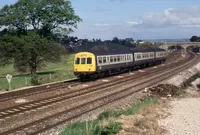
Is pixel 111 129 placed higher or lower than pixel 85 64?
lower

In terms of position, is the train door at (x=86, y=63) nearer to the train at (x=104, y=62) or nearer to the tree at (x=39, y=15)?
the train at (x=104, y=62)

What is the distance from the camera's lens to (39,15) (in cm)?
5344

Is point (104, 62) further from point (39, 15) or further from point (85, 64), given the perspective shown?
point (39, 15)

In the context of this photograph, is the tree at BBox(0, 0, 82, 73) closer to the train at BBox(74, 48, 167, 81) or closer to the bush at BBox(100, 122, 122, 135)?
the train at BBox(74, 48, 167, 81)

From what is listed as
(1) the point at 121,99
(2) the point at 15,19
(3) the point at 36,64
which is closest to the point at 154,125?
(1) the point at 121,99

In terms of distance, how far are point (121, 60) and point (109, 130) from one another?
2752 cm

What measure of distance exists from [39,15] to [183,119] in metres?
42.7

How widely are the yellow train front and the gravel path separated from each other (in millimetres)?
12870

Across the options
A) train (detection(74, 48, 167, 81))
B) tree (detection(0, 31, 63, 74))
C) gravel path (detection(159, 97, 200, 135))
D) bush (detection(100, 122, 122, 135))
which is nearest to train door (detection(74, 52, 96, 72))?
train (detection(74, 48, 167, 81))

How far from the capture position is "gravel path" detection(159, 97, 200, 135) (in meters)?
12.0

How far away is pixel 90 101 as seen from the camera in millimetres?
19766

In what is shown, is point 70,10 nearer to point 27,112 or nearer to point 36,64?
point 36,64

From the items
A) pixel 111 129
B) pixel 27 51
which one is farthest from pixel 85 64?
pixel 111 129

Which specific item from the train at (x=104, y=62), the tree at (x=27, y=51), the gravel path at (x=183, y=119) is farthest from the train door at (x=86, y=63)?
the tree at (x=27, y=51)
